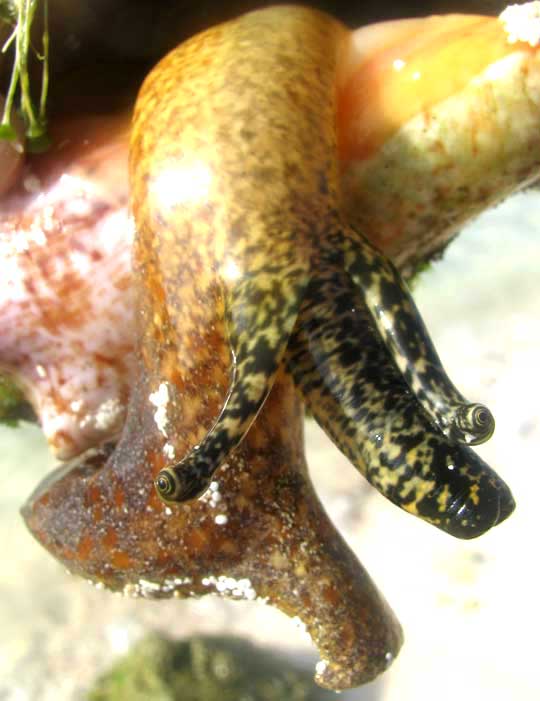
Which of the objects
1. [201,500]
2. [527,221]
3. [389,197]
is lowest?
[527,221]

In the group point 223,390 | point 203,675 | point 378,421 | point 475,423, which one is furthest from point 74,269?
point 203,675

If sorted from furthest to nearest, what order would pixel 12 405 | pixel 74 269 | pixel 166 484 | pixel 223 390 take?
1. pixel 12 405
2. pixel 74 269
3. pixel 223 390
4. pixel 166 484

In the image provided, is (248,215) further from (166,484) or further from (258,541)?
(258,541)

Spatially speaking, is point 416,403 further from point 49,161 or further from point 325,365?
point 49,161

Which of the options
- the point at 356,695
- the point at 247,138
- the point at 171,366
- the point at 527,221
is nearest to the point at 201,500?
the point at 171,366

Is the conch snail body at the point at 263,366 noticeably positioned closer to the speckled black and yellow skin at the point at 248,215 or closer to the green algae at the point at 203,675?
the speckled black and yellow skin at the point at 248,215

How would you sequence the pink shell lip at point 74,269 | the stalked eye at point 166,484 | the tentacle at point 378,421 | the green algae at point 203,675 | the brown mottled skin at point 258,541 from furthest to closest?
the green algae at point 203,675, the pink shell lip at point 74,269, the brown mottled skin at point 258,541, the tentacle at point 378,421, the stalked eye at point 166,484

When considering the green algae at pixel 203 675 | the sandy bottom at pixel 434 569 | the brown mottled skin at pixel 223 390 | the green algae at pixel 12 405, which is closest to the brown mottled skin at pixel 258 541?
the brown mottled skin at pixel 223 390
